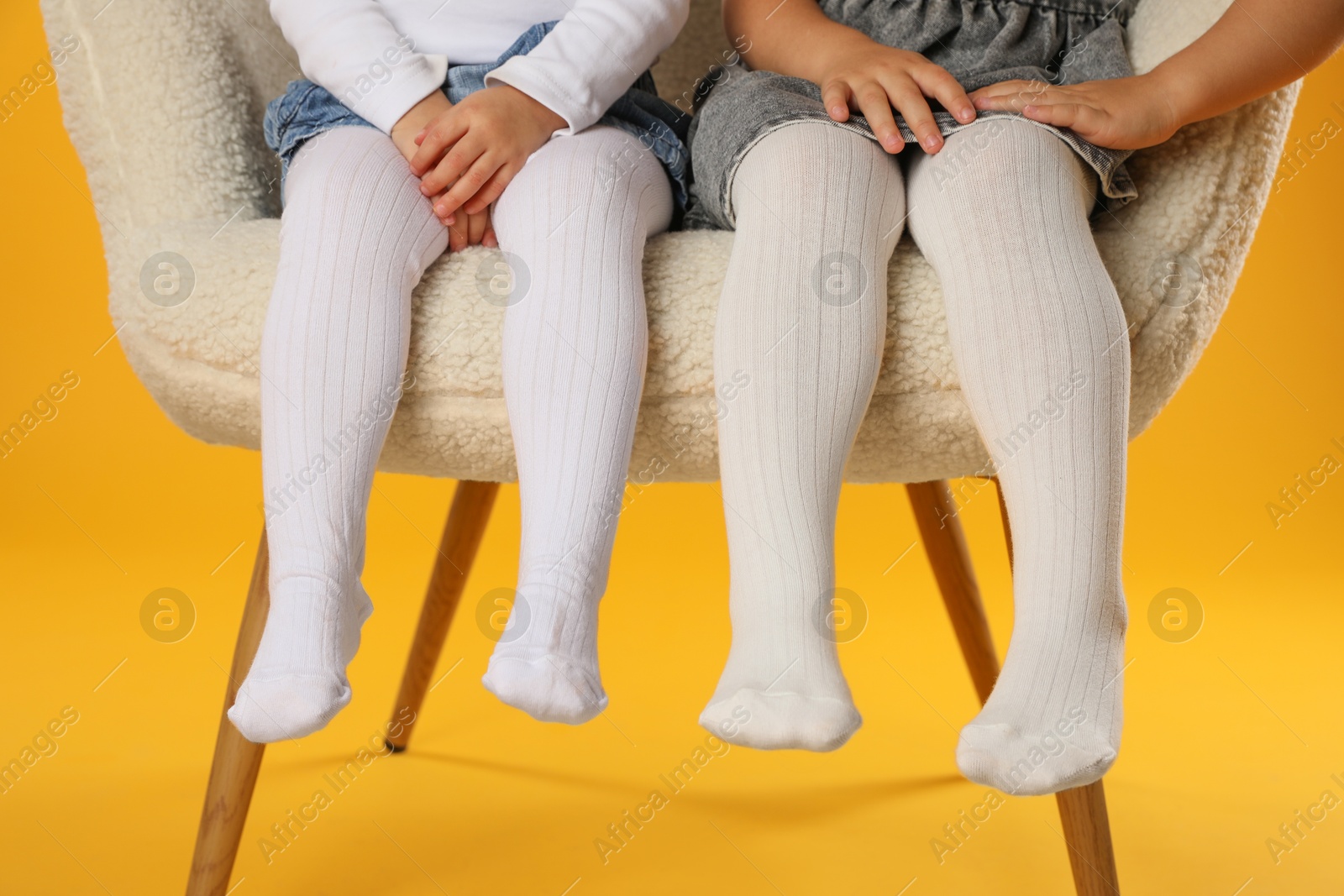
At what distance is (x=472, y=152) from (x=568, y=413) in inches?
6.1

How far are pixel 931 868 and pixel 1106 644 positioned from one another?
1.15 ft

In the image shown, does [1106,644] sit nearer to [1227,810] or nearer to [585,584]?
[585,584]

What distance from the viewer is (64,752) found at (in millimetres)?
927

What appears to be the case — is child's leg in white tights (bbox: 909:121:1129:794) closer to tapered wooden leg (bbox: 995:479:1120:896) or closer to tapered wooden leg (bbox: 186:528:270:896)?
tapered wooden leg (bbox: 995:479:1120:896)

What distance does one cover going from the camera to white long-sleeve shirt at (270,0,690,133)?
0.66 meters

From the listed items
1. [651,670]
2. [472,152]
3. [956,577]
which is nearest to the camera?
[472,152]

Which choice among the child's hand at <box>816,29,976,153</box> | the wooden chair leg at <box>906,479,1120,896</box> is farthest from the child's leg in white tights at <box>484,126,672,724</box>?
the wooden chair leg at <box>906,479,1120,896</box>

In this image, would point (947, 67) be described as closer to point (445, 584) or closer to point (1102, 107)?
point (1102, 107)

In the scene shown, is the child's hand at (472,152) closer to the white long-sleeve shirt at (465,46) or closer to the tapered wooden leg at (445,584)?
the white long-sleeve shirt at (465,46)

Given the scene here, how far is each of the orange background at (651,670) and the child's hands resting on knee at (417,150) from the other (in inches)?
15.3

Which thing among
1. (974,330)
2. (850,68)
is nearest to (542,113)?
(850,68)

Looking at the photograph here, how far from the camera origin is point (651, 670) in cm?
112

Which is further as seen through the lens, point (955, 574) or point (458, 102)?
point (955, 574)

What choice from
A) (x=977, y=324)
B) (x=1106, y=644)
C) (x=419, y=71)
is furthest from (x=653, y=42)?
(x=1106, y=644)
